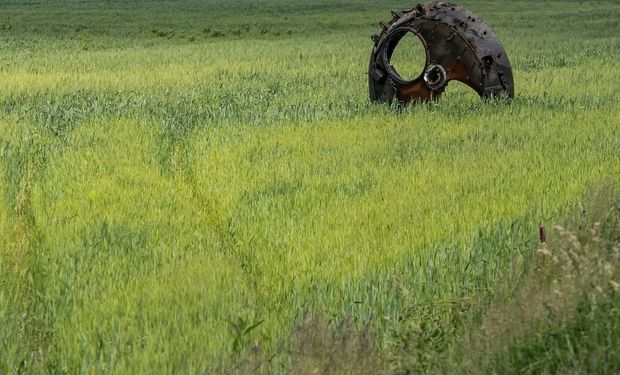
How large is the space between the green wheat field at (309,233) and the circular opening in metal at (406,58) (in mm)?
1065

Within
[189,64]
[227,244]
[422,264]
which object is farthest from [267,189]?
[189,64]

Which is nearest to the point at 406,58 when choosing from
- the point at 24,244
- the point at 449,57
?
the point at 449,57

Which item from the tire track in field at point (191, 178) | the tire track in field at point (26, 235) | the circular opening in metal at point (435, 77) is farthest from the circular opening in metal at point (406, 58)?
the tire track in field at point (26, 235)

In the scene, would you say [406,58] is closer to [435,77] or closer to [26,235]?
[435,77]

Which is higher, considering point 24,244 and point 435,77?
point 435,77

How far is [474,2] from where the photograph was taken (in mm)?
61250

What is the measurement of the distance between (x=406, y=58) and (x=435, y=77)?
9964 millimetres

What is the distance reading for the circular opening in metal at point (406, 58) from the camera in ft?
40.7

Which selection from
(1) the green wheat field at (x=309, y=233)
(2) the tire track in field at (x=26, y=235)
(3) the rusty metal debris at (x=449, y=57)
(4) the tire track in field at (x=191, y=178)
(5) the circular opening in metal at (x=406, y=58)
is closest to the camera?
(1) the green wheat field at (x=309, y=233)

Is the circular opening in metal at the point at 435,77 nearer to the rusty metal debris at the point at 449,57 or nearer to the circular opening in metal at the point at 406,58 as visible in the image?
the rusty metal debris at the point at 449,57

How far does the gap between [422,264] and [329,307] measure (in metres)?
0.85

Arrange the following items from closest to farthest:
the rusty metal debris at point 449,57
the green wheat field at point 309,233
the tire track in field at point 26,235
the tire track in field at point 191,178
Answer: the green wheat field at point 309,233 → the tire track in field at point 26,235 → the tire track in field at point 191,178 → the rusty metal debris at point 449,57

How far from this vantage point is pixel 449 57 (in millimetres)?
11719

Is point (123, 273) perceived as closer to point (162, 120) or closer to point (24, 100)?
point (162, 120)
